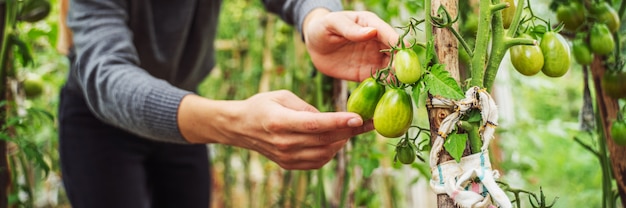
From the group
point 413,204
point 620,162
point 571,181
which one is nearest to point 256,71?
point 413,204

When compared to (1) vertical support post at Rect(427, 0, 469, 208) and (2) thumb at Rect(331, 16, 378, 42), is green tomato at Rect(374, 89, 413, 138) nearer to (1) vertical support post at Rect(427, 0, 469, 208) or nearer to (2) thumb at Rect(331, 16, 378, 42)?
(1) vertical support post at Rect(427, 0, 469, 208)

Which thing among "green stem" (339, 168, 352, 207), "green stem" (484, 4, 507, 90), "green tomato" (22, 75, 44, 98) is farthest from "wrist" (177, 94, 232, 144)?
"green tomato" (22, 75, 44, 98)

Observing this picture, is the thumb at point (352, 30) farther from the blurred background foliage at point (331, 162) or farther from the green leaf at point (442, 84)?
the blurred background foliage at point (331, 162)

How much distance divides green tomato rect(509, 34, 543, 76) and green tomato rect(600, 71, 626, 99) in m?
0.40

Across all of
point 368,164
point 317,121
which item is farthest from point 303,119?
point 368,164

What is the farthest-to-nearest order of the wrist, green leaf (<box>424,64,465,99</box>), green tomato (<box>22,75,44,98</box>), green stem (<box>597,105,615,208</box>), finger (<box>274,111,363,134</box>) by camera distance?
green tomato (<box>22,75,44,98</box>) < green stem (<box>597,105,615,208</box>) < the wrist < finger (<box>274,111,363,134</box>) < green leaf (<box>424,64,465,99</box>)

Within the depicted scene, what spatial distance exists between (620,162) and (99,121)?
3.29ft

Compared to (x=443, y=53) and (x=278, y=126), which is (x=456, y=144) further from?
(x=278, y=126)

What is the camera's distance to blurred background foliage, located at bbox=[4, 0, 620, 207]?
145cm

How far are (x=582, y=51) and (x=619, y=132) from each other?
14cm

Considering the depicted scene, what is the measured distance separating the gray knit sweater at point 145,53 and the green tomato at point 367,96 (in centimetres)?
32

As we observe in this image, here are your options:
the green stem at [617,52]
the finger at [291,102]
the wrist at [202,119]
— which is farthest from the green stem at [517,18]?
the green stem at [617,52]

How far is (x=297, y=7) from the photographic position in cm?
106

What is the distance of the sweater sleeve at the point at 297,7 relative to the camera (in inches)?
38.8
